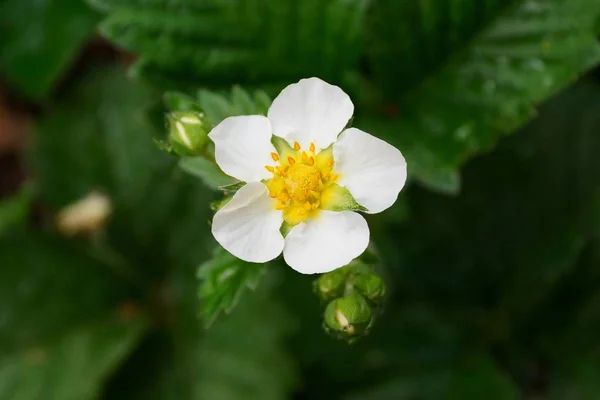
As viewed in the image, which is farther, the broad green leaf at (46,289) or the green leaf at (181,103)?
the broad green leaf at (46,289)

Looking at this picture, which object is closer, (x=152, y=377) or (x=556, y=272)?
(x=556, y=272)

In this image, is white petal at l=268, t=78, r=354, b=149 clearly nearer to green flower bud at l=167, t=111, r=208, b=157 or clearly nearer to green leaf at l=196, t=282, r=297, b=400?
green flower bud at l=167, t=111, r=208, b=157

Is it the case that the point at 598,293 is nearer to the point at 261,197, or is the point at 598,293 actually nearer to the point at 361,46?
the point at 361,46

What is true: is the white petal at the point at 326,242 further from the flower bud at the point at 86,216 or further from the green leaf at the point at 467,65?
the flower bud at the point at 86,216

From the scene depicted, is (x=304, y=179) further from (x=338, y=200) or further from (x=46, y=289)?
(x=46, y=289)

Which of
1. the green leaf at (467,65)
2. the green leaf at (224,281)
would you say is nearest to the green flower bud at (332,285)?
the green leaf at (224,281)

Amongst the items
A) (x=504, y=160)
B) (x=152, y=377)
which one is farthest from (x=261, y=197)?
(x=152, y=377)

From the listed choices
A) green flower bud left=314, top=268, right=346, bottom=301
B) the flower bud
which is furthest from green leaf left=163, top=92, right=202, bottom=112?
the flower bud
